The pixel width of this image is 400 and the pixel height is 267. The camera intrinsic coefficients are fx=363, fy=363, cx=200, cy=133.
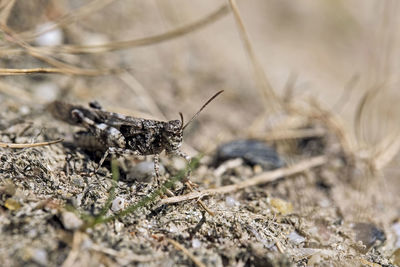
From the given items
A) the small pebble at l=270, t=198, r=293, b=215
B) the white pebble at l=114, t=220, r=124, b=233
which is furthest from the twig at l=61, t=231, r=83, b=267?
the small pebble at l=270, t=198, r=293, b=215

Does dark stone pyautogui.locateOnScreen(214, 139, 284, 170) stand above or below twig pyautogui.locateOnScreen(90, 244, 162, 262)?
above

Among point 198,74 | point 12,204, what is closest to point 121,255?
point 12,204

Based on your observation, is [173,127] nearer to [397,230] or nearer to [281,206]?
[281,206]

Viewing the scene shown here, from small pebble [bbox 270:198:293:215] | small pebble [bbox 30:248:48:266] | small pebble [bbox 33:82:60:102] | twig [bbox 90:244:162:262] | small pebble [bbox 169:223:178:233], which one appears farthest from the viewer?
small pebble [bbox 33:82:60:102]

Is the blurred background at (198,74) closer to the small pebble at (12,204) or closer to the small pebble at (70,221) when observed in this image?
the small pebble at (12,204)

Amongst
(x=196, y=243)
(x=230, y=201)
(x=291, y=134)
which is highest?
(x=291, y=134)

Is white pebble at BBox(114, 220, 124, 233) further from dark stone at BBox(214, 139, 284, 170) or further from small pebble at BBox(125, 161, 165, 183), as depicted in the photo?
dark stone at BBox(214, 139, 284, 170)
